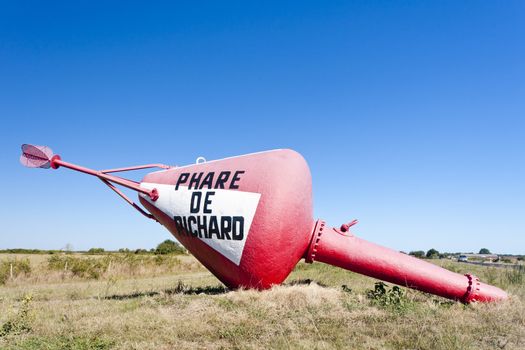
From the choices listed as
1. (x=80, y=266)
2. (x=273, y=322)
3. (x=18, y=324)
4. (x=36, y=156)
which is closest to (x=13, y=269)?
(x=80, y=266)

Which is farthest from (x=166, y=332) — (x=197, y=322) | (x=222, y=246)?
(x=222, y=246)

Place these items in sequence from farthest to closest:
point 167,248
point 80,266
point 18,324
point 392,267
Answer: point 167,248, point 80,266, point 392,267, point 18,324

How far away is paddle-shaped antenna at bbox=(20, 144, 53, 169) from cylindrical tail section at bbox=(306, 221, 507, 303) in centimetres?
692

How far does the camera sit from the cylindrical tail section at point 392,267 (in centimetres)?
843

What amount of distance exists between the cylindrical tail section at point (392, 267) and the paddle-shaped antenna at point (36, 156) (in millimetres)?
6921

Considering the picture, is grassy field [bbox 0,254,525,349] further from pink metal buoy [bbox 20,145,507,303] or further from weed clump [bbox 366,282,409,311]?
pink metal buoy [bbox 20,145,507,303]

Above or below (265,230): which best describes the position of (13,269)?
below

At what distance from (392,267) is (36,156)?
916cm

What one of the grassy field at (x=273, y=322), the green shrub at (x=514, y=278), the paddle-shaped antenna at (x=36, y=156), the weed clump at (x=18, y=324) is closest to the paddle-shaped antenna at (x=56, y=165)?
the paddle-shaped antenna at (x=36, y=156)

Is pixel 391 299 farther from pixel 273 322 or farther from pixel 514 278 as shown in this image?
pixel 514 278

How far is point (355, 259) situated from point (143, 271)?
16518 millimetres

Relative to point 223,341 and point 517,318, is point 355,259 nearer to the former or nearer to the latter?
point 517,318

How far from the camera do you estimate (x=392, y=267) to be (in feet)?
28.7

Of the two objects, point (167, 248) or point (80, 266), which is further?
point (167, 248)
